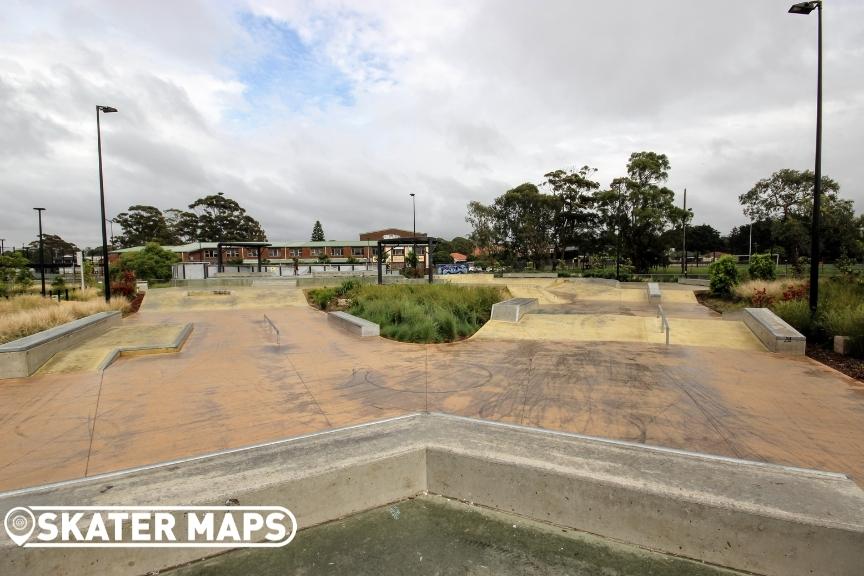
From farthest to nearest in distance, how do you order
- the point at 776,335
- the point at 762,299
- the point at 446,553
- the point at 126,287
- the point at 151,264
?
the point at 151,264, the point at 126,287, the point at 762,299, the point at 776,335, the point at 446,553

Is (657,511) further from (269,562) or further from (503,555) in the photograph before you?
(269,562)

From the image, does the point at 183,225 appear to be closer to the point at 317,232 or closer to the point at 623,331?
the point at 317,232

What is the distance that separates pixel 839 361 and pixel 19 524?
445 inches

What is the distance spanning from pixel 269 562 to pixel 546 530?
1748 mm

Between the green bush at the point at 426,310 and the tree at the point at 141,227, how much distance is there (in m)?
80.7

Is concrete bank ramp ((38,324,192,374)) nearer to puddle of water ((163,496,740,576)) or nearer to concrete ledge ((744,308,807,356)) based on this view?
puddle of water ((163,496,740,576))

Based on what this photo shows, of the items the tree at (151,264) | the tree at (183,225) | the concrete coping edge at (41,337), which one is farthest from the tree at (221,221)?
the concrete coping edge at (41,337)

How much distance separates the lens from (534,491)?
9.89 ft

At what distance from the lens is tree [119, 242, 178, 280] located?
106 ft

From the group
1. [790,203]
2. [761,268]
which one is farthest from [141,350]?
[790,203]

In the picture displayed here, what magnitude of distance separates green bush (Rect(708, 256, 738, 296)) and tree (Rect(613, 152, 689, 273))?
18.1 m

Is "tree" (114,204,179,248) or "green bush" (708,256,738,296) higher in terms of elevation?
"tree" (114,204,179,248)

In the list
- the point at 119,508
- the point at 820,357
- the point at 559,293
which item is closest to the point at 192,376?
the point at 119,508

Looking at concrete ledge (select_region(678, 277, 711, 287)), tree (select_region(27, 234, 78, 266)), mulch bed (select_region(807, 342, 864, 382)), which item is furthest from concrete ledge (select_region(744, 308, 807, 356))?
tree (select_region(27, 234, 78, 266))
